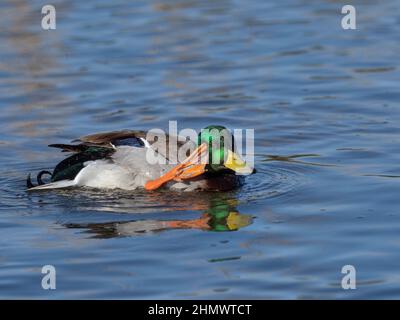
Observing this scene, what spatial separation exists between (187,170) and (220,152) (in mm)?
371

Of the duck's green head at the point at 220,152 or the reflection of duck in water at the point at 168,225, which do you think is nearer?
the reflection of duck in water at the point at 168,225

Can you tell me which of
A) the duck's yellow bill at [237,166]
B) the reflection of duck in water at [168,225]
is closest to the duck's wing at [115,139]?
the duck's yellow bill at [237,166]

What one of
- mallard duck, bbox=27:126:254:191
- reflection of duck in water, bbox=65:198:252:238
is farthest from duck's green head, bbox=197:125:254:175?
reflection of duck in water, bbox=65:198:252:238

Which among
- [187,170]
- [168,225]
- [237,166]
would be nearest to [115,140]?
[187,170]

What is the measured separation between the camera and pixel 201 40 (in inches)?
669

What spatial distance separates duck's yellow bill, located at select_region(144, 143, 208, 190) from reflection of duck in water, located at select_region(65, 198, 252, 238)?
756mm

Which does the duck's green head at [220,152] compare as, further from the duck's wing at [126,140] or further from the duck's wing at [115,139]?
the duck's wing at [115,139]

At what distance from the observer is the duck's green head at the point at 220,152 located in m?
11.1

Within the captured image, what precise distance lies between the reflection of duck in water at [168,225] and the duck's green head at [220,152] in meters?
0.87

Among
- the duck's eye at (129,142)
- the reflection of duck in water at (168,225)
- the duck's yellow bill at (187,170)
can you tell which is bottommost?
the reflection of duck in water at (168,225)

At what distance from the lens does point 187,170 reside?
11.1 m

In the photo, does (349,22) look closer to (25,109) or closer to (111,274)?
(25,109)

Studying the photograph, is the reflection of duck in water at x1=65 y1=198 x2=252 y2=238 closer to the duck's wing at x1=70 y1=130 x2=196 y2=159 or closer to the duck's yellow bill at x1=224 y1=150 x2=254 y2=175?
the duck's yellow bill at x1=224 y1=150 x2=254 y2=175
